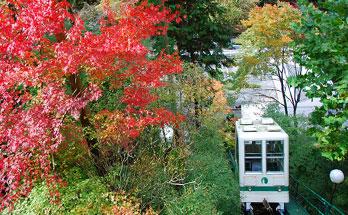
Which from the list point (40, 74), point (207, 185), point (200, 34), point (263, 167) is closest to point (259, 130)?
point (263, 167)

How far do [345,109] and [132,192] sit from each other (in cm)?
540

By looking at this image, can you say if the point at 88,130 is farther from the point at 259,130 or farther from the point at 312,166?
the point at 312,166

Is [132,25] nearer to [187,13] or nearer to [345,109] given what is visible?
[345,109]

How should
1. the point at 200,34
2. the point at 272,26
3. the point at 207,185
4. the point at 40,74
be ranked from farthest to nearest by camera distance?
1. the point at 272,26
2. the point at 200,34
3. the point at 207,185
4. the point at 40,74

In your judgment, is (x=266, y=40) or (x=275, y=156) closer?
(x=275, y=156)

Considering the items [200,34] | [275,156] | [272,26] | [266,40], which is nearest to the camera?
[275,156]

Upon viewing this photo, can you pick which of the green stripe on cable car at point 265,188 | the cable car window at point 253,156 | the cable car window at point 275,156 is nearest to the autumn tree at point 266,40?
the cable car window at point 275,156

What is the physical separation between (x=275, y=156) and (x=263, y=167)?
535mm

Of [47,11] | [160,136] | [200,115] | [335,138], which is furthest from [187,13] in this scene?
[335,138]

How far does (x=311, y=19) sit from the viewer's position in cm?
865

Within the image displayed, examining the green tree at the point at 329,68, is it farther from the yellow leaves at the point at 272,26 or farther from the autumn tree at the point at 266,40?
the yellow leaves at the point at 272,26

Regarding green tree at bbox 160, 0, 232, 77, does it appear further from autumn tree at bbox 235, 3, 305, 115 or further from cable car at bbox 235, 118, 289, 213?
cable car at bbox 235, 118, 289, 213

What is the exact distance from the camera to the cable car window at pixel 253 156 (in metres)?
13.1

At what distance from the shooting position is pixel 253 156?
43.4ft
